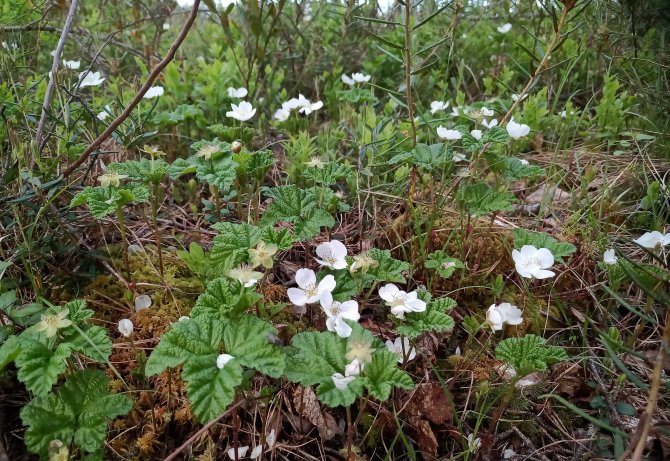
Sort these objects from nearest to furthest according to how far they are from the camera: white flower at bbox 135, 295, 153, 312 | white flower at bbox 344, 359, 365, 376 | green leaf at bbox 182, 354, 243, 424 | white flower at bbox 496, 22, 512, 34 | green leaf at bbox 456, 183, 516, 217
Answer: green leaf at bbox 182, 354, 243, 424 → white flower at bbox 344, 359, 365, 376 → white flower at bbox 135, 295, 153, 312 → green leaf at bbox 456, 183, 516, 217 → white flower at bbox 496, 22, 512, 34

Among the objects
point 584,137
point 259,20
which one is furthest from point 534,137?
point 259,20

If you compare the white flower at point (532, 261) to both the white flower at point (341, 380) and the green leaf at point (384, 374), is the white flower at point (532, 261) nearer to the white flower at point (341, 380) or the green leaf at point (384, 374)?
the green leaf at point (384, 374)

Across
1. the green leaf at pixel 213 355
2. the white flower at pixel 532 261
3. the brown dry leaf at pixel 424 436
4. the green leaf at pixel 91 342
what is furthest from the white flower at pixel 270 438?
the white flower at pixel 532 261

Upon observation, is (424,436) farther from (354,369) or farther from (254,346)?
(254,346)

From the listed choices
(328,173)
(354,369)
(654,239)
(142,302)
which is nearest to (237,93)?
(328,173)

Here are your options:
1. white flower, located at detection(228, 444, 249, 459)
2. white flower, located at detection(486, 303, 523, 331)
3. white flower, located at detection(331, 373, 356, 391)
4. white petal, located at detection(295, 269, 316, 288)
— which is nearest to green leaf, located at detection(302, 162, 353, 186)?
white petal, located at detection(295, 269, 316, 288)

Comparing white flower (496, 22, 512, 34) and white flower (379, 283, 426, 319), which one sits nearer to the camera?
white flower (379, 283, 426, 319)

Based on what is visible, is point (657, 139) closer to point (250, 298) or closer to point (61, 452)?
point (250, 298)

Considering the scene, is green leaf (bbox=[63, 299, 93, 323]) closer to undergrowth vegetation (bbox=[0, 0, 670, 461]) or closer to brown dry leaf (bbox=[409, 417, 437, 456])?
undergrowth vegetation (bbox=[0, 0, 670, 461])
